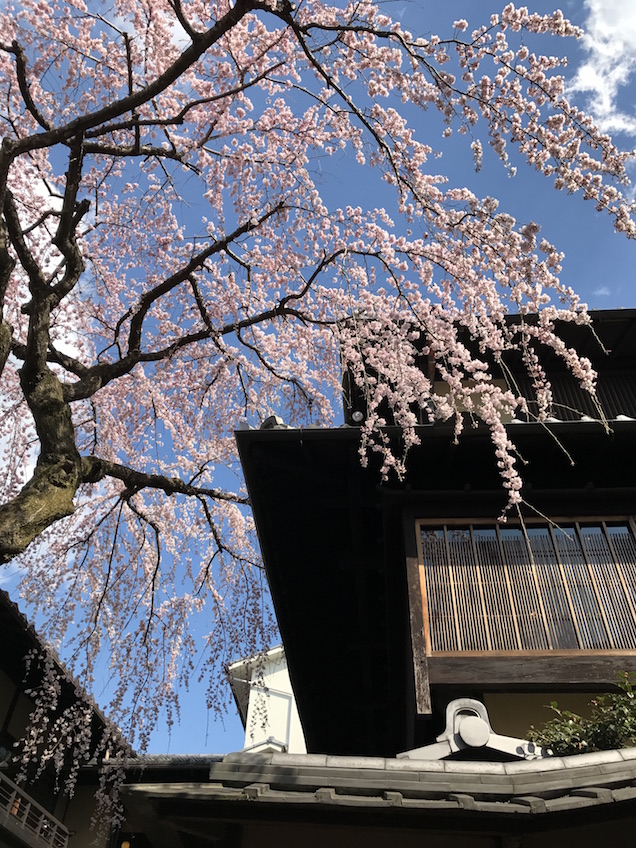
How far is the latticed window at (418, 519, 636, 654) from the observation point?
6266 millimetres

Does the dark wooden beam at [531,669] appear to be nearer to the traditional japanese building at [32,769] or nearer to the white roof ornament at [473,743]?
the white roof ornament at [473,743]

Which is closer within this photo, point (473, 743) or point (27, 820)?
point (473, 743)

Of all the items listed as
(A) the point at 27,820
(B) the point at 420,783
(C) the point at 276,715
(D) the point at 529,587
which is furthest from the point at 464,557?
(C) the point at 276,715

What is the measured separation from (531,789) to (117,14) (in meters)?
8.92

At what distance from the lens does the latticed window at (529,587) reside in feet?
20.6

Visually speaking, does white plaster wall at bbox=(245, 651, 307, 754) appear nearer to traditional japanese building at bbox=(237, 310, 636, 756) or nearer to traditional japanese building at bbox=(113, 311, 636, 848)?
traditional japanese building at bbox=(113, 311, 636, 848)

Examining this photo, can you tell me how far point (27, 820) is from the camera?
12.4m

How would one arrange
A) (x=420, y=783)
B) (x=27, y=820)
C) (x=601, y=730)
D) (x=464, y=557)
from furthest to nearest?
(x=27, y=820) < (x=464, y=557) < (x=601, y=730) < (x=420, y=783)

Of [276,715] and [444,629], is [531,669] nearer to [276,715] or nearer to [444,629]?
[444,629]

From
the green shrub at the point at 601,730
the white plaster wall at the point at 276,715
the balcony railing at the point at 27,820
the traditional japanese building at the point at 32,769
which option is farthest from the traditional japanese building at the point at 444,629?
the white plaster wall at the point at 276,715

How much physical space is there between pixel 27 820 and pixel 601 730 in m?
12.2

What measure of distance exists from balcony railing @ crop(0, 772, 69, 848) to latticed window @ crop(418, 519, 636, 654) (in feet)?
30.7

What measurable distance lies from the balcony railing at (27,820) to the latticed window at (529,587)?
9.35 metres

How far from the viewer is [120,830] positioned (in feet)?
44.8
